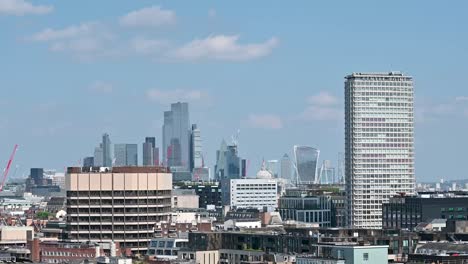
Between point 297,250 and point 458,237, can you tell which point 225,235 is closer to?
point 297,250

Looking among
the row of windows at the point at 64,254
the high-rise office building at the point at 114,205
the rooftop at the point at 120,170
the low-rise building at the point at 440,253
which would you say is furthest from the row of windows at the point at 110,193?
the low-rise building at the point at 440,253

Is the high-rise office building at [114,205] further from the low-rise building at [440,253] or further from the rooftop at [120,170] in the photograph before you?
the low-rise building at [440,253]

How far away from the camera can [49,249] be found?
572 ft

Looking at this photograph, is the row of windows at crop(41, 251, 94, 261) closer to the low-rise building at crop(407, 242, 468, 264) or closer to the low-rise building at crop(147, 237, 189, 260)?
the low-rise building at crop(147, 237, 189, 260)

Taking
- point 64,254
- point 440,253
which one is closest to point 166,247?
point 64,254

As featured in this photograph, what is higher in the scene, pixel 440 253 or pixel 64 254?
pixel 440 253

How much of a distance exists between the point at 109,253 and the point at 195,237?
10903mm

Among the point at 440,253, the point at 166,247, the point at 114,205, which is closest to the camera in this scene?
the point at 440,253

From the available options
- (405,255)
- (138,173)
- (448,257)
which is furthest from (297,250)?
(138,173)

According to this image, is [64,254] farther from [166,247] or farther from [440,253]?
[440,253]

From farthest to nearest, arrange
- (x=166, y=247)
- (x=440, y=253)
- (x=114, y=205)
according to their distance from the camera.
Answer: (x=114, y=205) → (x=166, y=247) → (x=440, y=253)

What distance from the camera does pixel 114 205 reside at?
184500mm

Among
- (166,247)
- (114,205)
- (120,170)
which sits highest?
(120,170)

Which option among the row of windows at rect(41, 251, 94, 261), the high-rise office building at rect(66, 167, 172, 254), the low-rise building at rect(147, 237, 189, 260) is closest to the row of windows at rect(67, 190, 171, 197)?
the high-rise office building at rect(66, 167, 172, 254)
